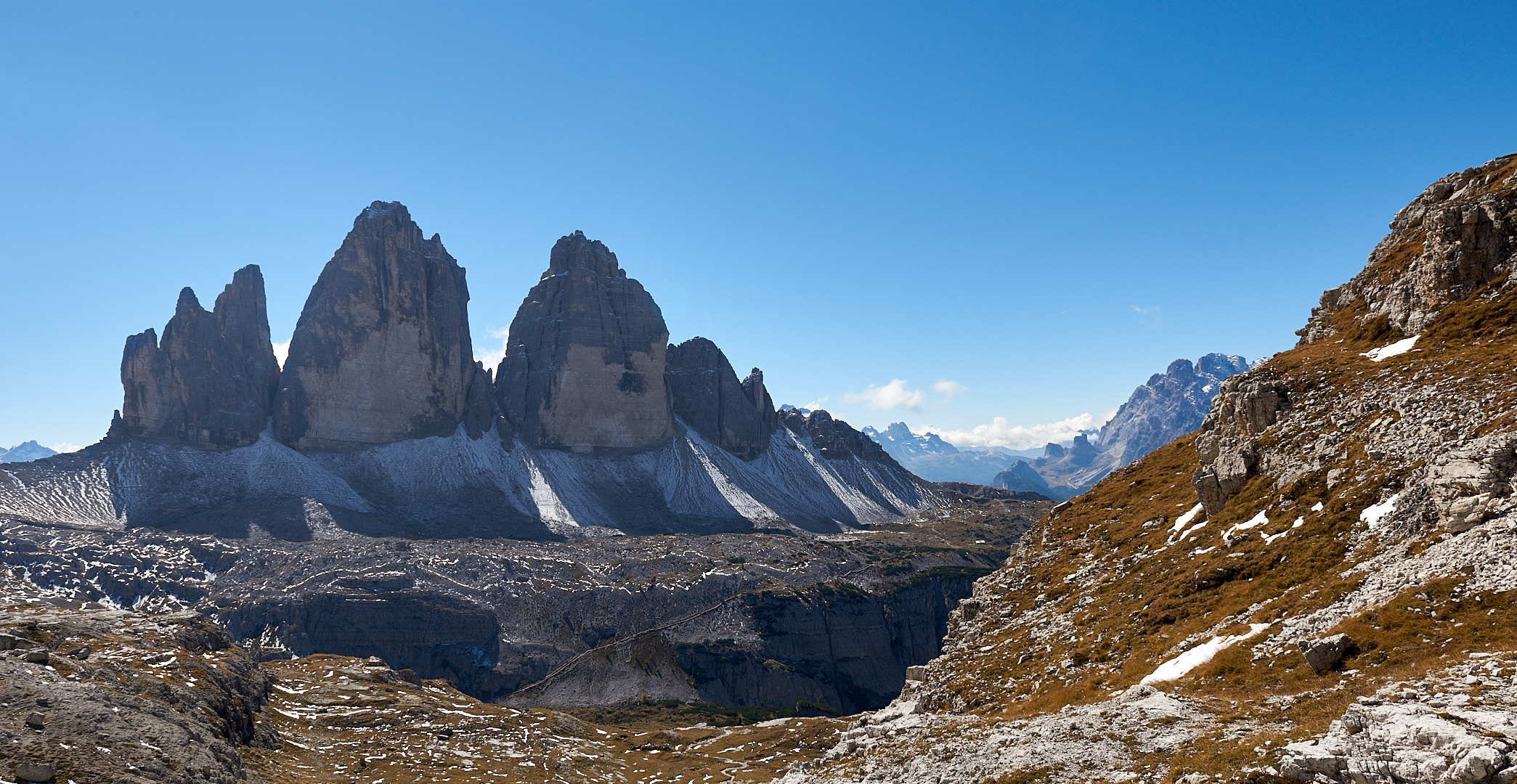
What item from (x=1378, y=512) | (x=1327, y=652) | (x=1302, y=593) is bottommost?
(x=1327, y=652)

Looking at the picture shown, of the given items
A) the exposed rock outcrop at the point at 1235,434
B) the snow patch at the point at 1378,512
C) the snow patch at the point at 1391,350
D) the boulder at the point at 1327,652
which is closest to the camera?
the boulder at the point at 1327,652

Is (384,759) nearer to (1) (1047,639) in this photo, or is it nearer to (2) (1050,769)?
(1) (1047,639)

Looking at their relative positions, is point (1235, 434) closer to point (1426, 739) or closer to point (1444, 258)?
point (1444, 258)

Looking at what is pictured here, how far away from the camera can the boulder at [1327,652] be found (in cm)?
2909

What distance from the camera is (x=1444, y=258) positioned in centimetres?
5472

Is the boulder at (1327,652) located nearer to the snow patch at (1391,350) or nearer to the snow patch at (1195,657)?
the snow patch at (1195,657)

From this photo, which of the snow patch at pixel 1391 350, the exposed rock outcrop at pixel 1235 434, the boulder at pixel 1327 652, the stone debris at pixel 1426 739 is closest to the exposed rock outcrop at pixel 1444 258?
the snow patch at pixel 1391 350

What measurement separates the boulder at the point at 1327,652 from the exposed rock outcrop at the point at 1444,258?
114 ft

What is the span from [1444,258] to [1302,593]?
34.2 m

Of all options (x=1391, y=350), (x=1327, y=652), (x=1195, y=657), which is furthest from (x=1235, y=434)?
(x=1327, y=652)

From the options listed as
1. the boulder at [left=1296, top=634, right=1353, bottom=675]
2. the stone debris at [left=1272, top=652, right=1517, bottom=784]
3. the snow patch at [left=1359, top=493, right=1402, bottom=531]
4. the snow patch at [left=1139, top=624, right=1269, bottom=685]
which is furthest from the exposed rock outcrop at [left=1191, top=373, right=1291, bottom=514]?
the stone debris at [left=1272, top=652, right=1517, bottom=784]

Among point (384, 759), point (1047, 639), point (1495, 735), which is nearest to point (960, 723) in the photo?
point (1047, 639)

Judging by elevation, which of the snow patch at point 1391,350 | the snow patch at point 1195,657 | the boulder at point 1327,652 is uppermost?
the snow patch at point 1391,350

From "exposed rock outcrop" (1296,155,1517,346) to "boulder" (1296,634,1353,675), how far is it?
34.6 meters
